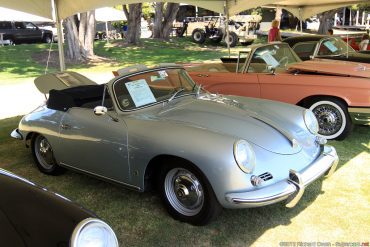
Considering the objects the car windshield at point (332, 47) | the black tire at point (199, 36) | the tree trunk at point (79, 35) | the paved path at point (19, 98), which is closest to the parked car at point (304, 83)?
the car windshield at point (332, 47)

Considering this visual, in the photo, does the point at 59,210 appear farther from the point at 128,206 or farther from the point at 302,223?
the point at 302,223

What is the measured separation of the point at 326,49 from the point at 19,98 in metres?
7.56

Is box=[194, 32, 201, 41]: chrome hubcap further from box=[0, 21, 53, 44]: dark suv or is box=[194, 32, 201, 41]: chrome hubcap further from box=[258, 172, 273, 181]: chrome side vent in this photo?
box=[258, 172, 273, 181]: chrome side vent

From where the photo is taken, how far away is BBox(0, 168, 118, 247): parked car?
1963 millimetres

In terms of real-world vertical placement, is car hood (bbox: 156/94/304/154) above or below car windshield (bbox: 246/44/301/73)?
below

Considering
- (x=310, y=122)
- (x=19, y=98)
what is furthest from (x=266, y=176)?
(x=19, y=98)

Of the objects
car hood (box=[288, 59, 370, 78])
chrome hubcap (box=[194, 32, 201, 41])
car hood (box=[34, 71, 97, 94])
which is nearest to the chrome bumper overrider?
car hood (box=[288, 59, 370, 78])

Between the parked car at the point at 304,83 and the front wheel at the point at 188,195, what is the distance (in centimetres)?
309

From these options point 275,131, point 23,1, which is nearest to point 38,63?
point 23,1

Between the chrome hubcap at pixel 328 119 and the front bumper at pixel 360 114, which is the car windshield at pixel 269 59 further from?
the front bumper at pixel 360 114

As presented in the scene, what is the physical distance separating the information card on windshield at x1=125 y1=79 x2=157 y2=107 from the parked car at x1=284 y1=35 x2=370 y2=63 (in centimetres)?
442

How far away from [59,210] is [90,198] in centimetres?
205

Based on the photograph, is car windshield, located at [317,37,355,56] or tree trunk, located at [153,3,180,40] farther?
tree trunk, located at [153,3,180,40]

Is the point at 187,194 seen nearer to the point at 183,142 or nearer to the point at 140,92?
the point at 183,142
